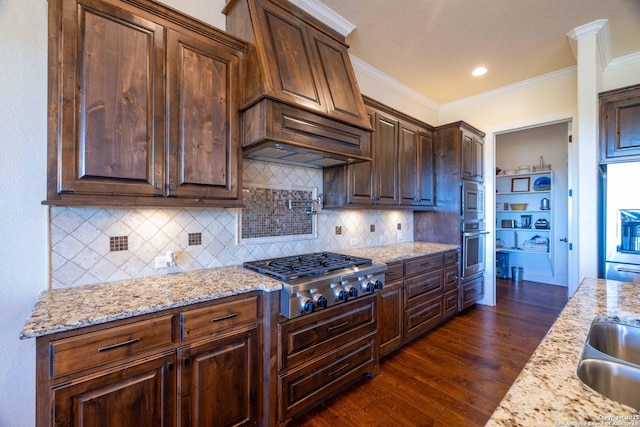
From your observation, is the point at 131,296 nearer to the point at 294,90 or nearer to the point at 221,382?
the point at 221,382

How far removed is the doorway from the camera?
5.02 metres

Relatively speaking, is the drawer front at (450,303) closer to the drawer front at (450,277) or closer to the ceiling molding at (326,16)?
the drawer front at (450,277)

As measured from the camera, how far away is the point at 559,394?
65 centimetres

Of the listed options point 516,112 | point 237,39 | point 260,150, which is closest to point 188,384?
point 260,150

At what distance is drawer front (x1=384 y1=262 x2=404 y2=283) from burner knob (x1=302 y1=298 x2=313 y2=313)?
0.97 metres

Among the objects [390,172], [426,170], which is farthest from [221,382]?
[426,170]

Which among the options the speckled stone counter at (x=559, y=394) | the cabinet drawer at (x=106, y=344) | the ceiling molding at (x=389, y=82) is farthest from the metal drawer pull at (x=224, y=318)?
the ceiling molding at (x=389, y=82)

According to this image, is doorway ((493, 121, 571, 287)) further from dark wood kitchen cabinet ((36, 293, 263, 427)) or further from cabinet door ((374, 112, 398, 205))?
dark wood kitchen cabinet ((36, 293, 263, 427))

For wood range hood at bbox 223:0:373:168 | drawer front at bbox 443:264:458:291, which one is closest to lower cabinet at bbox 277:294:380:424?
wood range hood at bbox 223:0:373:168

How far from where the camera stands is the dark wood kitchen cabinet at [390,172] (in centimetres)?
271

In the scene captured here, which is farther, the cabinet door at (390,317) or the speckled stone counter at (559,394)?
the cabinet door at (390,317)

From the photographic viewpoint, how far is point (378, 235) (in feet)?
11.5

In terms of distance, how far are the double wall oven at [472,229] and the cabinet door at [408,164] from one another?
657mm

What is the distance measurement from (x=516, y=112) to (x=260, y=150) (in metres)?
3.64
